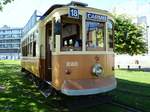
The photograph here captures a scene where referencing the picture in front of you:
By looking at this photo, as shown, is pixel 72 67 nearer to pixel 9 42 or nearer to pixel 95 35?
pixel 95 35

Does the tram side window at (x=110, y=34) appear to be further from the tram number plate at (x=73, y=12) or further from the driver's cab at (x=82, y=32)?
the tram number plate at (x=73, y=12)

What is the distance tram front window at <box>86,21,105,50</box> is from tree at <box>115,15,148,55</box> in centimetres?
2437

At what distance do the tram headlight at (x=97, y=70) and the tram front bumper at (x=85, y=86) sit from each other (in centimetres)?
20

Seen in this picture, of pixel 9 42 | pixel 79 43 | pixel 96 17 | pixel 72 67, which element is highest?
pixel 9 42

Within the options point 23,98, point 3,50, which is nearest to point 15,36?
point 3,50

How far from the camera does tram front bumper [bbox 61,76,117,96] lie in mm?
9273

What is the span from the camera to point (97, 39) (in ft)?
34.1

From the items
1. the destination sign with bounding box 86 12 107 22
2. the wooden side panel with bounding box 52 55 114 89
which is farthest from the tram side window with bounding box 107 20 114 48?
the wooden side panel with bounding box 52 55 114 89

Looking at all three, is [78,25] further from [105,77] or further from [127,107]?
[127,107]

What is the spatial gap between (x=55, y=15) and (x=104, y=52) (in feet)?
6.57

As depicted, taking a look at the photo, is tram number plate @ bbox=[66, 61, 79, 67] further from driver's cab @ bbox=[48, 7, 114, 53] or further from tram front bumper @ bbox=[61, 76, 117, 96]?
tram front bumper @ bbox=[61, 76, 117, 96]

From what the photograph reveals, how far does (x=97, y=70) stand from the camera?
9977mm

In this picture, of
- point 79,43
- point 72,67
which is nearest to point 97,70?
point 72,67

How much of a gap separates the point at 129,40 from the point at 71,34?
83.8ft
